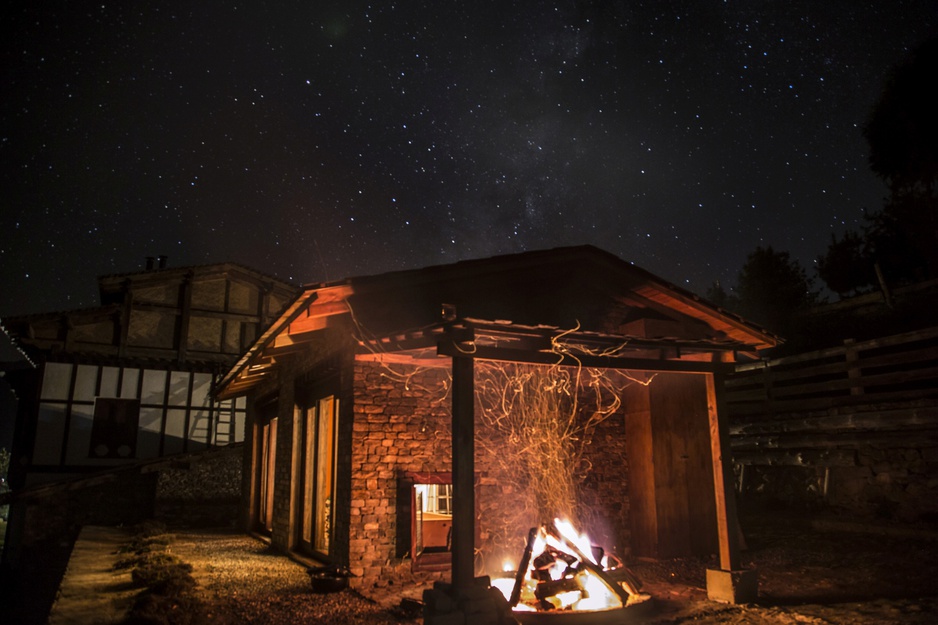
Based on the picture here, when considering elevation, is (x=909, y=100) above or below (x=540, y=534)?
above

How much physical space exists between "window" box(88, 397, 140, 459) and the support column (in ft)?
61.2

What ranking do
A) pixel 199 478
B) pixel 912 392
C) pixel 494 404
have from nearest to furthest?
1. pixel 494 404
2. pixel 912 392
3. pixel 199 478

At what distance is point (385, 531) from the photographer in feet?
27.6

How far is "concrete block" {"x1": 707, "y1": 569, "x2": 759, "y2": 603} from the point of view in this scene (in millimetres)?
7190

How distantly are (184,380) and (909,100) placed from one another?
26.6 m

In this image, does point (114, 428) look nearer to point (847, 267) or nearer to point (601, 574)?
point (601, 574)

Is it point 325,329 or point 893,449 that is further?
point 893,449

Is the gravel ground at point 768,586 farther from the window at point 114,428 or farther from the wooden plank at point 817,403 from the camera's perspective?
the window at point 114,428

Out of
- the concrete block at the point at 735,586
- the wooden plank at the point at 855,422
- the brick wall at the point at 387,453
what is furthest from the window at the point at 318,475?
the wooden plank at the point at 855,422

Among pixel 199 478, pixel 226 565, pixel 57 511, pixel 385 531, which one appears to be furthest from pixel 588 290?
pixel 57 511

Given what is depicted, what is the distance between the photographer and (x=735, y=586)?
7188mm

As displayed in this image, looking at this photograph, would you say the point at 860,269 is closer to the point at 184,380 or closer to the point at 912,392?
the point at 912,392

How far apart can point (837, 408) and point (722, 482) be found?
5415 mm

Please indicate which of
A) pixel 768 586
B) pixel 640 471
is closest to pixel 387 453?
pixel 640 471
